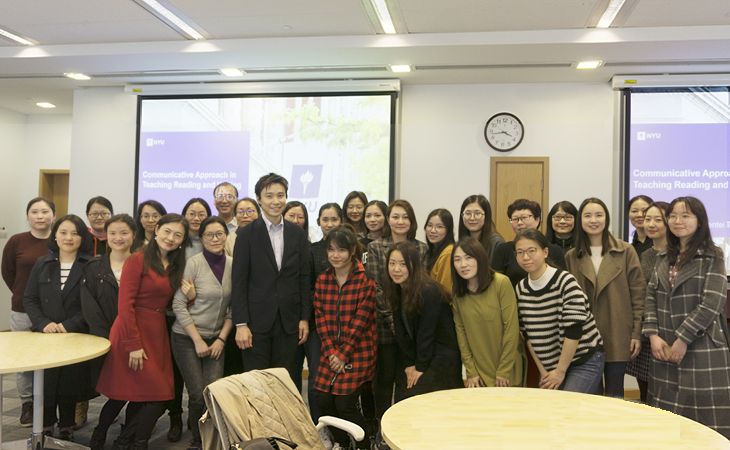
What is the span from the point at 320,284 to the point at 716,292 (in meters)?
2.09

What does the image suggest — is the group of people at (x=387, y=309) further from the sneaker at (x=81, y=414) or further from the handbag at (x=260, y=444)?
the handbag at (x=260, y=444)

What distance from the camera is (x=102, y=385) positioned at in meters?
2.89

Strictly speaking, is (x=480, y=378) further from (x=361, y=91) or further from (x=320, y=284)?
(x=361, y=91)

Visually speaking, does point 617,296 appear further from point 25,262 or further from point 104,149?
point 104,149

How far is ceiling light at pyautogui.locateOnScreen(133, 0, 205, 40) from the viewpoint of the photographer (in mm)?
4059

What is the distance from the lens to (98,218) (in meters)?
3.80

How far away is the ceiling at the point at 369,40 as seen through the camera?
403 cm

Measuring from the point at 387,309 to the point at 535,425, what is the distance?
1.39m

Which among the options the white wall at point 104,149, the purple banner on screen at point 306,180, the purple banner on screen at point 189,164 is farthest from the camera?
the white wall at point 104,149

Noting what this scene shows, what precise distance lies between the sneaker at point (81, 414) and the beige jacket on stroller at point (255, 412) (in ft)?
7.48

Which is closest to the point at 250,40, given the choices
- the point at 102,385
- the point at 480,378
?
the point at 102,385

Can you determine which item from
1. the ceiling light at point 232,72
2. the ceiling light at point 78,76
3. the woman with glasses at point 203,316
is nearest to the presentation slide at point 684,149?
the ceiling light at point 232,72

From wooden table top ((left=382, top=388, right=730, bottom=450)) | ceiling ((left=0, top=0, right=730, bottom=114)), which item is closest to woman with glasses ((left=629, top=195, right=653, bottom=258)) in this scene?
ceiling ((left=0, top=0, right=730, bottom=114))

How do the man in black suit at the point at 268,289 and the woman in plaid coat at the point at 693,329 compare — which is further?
the man in black suit at the point at 268,289
